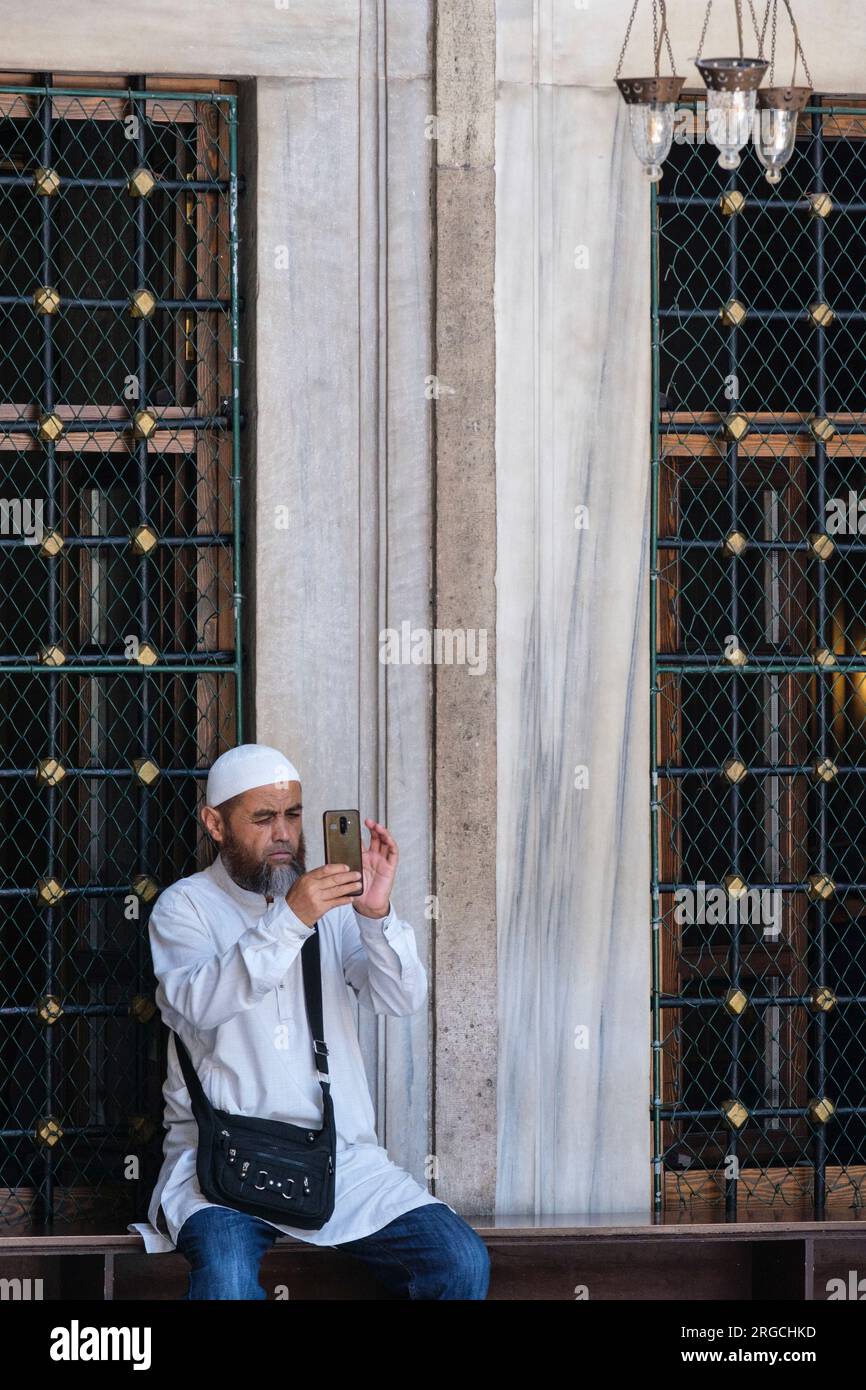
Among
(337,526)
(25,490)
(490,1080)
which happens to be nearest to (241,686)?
(337,526)

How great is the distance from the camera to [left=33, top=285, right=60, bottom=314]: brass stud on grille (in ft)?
15.6

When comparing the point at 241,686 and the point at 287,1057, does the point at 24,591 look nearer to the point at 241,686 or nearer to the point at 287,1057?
the point at 241,686

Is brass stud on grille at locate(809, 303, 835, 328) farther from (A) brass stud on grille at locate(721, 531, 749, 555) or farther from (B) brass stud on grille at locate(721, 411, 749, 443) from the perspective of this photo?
(A) brass stud on grille at locate(721, 531, 749, 555)

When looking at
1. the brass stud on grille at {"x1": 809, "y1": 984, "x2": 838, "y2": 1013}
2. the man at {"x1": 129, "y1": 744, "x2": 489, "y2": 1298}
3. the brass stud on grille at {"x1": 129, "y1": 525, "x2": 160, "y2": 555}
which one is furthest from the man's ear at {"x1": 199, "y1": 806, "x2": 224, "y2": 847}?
the brass stud on grille at {"x1": 809, "y1": 984, "x2": 838, "y2": 1013}

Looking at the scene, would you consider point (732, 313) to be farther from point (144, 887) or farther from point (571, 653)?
point (144, 887)

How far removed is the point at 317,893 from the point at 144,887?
3.34 feet

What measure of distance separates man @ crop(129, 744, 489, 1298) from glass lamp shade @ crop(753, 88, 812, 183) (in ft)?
5.64

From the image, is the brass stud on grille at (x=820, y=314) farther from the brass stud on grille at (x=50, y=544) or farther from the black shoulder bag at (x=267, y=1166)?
the black shoulder bag at (x=267, y=1166)

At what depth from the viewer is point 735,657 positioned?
16.3 ft

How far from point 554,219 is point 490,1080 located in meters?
2.29

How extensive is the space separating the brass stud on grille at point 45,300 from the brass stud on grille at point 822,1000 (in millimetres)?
2768

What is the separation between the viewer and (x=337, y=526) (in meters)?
4.75

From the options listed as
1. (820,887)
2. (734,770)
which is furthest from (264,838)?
(820,887)

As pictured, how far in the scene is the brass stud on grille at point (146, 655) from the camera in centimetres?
477
